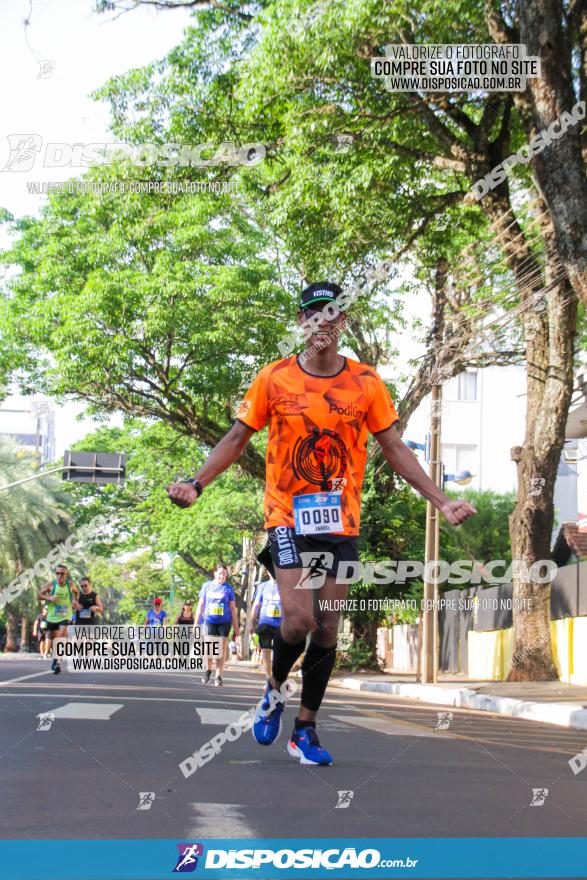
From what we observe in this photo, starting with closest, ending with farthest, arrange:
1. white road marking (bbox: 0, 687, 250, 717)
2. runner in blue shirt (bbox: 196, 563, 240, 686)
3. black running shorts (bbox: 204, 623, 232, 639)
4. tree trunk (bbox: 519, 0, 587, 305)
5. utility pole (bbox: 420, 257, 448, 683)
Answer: white road marking (bbox: 0, 687, 250, 717)
tree trunk (bbox: 519, 0, 587, 305)
runner in blue shirt (bbox: 196, 563, 240, 686)
black running shorts (bbox: 204, 623, 232, 639)
utility pole (bbox: 420, 257, 448, 683)

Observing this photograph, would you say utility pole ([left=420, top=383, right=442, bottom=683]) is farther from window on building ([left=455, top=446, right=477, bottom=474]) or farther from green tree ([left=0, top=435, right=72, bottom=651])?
window on building ([left=455, top=446, right=477, bottom=474])

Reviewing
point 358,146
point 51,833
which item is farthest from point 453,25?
point 51,833

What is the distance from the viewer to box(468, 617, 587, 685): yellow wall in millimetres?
20062

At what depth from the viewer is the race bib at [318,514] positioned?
596 centimetres

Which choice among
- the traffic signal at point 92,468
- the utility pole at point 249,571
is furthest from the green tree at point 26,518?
the traffic signal at point 92,468

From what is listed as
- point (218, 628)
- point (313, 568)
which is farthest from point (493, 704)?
point (313, 568)

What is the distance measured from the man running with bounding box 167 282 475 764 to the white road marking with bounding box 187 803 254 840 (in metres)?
1.55

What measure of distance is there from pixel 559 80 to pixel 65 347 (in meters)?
16.8

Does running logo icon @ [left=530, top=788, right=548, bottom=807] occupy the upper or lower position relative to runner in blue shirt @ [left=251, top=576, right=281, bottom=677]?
lower

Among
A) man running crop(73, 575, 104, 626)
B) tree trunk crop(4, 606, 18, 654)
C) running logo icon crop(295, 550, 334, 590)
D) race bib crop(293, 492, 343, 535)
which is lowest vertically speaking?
tree trunk crop(4, 606, 18, 654)

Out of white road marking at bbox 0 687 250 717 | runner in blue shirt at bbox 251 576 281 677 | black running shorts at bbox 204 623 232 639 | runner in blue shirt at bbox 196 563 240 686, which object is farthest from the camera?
black running shorts at bbox 204 623 232 639

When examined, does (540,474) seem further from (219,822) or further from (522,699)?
(219,822)

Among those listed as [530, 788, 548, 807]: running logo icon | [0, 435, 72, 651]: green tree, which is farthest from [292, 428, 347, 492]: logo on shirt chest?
[0, 435, 72, 651]: green tree

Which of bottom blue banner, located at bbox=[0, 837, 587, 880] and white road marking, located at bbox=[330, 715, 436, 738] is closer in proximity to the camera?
bottom blue banner, located at bbox=[0, 837, 587, 880]
